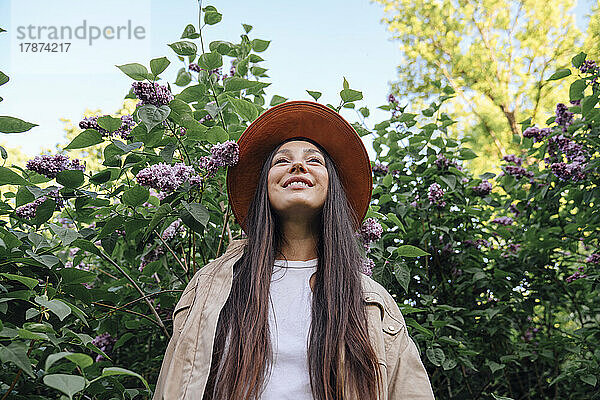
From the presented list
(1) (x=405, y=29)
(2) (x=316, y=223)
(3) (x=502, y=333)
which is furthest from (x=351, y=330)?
(1) (x=405, y=29)

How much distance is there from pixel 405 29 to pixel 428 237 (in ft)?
35.6

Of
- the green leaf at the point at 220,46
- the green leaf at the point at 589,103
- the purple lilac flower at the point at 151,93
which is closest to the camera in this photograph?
the purple lilac flower at the point at 151,93

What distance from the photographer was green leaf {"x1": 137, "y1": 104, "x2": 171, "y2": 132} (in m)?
1.61

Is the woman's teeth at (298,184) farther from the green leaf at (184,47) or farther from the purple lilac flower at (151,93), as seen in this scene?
the green leaf at (184,47)

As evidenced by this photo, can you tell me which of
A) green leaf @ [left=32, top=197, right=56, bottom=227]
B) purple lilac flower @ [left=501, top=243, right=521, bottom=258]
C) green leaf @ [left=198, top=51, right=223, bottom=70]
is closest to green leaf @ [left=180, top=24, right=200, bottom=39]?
green leaf @ [left=198, top=51, right=223, bottom=70]

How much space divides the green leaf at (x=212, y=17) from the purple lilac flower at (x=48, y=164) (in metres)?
0.70

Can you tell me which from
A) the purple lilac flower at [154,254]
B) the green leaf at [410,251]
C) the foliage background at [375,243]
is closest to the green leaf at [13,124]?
the foliage background at [375,243]

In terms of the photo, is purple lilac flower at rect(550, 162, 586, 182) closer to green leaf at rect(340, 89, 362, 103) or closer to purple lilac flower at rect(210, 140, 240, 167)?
green leaf at rect(340, 89, 362, 103)

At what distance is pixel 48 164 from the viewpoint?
175cm

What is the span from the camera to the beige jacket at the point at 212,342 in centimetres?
154

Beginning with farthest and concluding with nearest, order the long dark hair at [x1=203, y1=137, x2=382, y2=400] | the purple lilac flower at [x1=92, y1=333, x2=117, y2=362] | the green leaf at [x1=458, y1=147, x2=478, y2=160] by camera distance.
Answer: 1. the green leaf at [x1=458, y1=147, x2=478, y2=160]
2. the purple lilac flower at [x1=92, y1=333, x2=117, y2=362]
3. the long dark hair at [x1=203, y1=137, x2=382, y2=400]

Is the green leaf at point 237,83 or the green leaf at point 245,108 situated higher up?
the green leaf at point 237,83

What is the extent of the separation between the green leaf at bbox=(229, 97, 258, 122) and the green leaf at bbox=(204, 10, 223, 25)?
0.33m

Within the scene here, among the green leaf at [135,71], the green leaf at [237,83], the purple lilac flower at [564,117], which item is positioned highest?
the purple lilac flower at [564,117]
